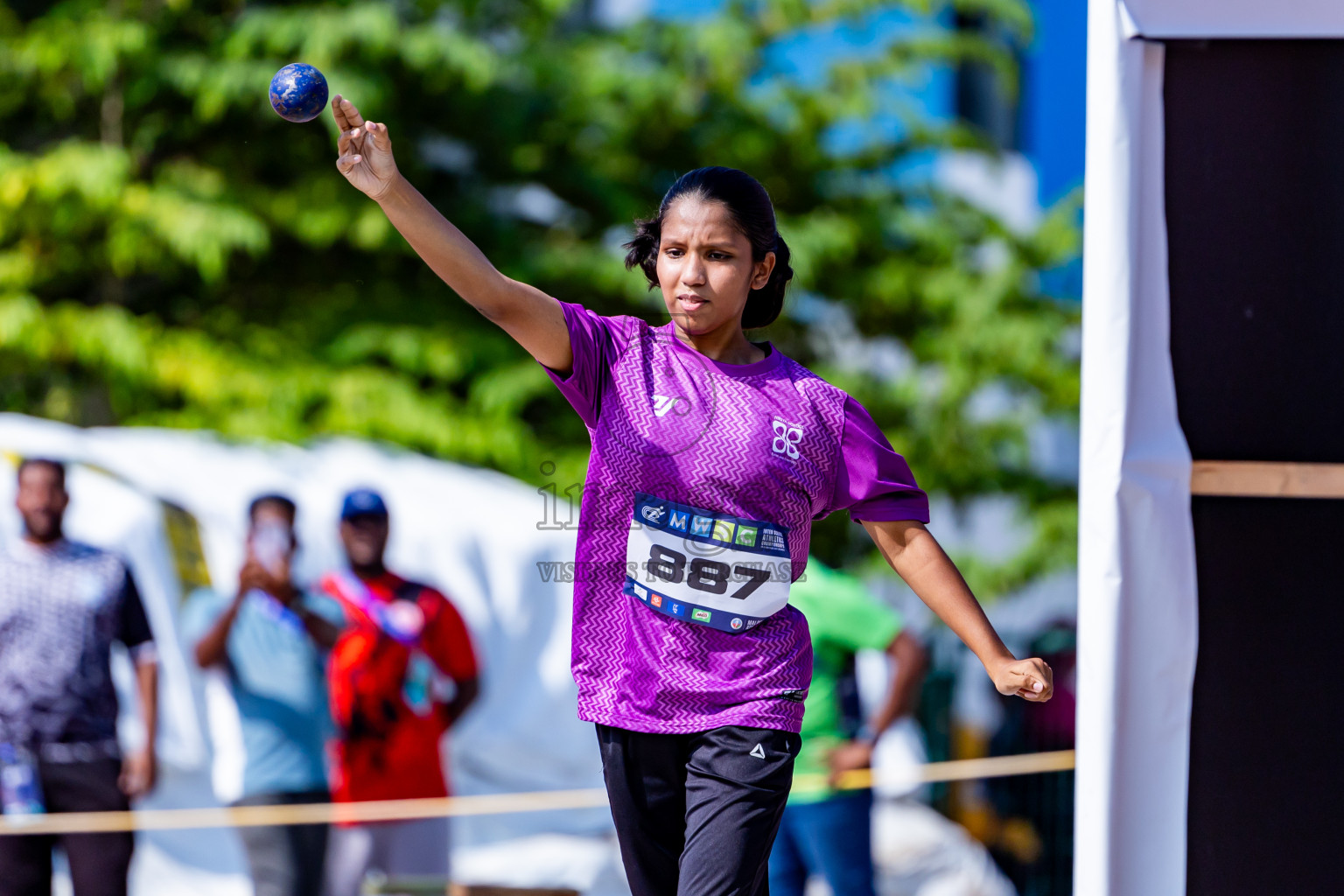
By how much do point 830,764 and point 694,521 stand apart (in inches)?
104

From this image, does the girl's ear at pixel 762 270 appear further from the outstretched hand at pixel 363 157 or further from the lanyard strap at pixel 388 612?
the lanyard strap at pixel 388 612

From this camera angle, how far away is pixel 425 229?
7.95 ft

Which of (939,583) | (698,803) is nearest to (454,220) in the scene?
(939,583)

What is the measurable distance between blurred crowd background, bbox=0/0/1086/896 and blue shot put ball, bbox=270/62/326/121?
3865 millimetres

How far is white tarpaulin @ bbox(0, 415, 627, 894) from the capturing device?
22.3 ft

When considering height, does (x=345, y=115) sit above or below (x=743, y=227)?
above

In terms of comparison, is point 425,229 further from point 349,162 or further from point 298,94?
point 298,94

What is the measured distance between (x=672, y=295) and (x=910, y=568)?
71 centimetres

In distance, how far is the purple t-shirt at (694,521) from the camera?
2.59 metres

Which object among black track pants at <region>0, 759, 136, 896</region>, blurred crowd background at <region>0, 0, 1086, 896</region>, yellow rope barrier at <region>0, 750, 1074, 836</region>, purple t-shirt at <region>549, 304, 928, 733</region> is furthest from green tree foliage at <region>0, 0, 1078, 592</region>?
purple t-shirt at <region>549, 304, 928, 733</region>

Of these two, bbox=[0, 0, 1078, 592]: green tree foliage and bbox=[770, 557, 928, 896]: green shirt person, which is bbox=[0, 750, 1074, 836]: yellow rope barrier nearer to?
bbox=[770, 557, 928, 896]: green shirt person

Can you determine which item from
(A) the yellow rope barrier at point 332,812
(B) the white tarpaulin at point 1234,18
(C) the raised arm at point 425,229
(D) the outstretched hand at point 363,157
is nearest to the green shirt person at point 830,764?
(A) the yellow rope barrier at point 332,812

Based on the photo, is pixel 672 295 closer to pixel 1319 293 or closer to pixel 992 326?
pixel 1319 293

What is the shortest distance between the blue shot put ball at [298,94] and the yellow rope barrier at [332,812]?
317 centimetres
